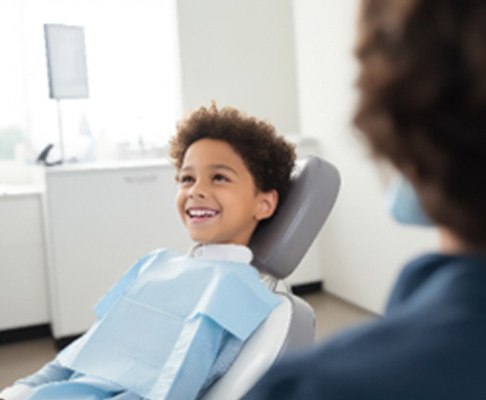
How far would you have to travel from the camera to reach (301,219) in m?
1.29

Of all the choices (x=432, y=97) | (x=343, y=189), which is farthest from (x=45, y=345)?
(x=432, y=97)

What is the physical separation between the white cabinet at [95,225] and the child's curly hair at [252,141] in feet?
4.56

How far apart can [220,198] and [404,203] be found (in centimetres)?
87

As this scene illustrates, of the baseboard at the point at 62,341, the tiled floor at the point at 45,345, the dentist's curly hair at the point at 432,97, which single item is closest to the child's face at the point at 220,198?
the dentist's curly hair at the point at 432,97

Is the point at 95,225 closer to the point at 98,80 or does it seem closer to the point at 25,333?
the point at 25,333

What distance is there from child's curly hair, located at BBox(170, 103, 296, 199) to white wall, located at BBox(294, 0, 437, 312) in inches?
49.6

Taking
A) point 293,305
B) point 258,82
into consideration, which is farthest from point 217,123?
point 258,82

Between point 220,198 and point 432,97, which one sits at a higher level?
point 432,97

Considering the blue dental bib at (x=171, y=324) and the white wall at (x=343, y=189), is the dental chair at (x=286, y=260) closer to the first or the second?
the blue dental bib at (x=171, y=324)

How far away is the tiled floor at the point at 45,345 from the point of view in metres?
2.62

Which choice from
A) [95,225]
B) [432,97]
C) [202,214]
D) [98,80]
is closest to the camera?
[432,97]

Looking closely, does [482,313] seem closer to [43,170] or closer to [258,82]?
[43,170]

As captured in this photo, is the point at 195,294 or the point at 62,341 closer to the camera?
the point at 195,294

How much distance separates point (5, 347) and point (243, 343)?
2167 millimetres
